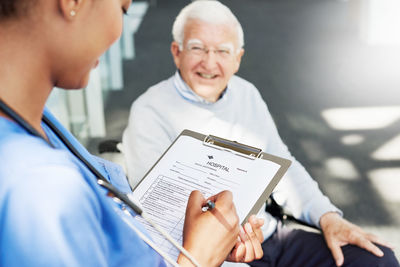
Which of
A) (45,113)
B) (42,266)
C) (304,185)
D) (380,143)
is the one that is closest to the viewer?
(42,266)

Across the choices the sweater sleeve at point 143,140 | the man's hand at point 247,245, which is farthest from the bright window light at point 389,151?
the man's hand at point 247,245

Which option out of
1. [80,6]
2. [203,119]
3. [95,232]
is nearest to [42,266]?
[95,232]

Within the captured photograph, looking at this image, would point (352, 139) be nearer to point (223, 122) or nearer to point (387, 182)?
point (387, 182)

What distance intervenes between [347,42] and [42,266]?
4990 millimetres

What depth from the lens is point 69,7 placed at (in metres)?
0.51

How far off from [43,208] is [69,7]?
22 cm

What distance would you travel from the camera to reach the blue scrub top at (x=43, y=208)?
47 centimetres

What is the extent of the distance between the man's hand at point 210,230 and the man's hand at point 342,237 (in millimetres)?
738

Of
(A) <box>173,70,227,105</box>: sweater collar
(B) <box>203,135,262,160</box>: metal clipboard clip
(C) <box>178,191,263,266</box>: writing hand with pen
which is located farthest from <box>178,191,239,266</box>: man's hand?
(A) <box>173,70,227,105</box>: sweater collar

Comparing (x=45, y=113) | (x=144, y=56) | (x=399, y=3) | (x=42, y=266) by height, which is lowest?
(x=42, y=266)

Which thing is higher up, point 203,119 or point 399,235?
point 399,235

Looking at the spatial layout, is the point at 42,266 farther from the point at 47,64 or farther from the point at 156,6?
the point at 156,6

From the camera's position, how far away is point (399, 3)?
478cm

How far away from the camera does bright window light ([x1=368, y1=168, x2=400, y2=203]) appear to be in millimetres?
2533
